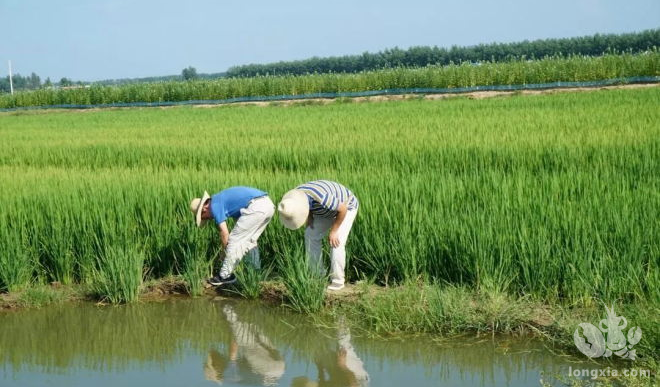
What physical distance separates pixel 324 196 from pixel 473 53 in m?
77.6

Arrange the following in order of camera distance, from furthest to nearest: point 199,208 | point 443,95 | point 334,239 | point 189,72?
point 189,72
point 443,95
point 199,208
point 334,239

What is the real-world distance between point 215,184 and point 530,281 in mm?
3487

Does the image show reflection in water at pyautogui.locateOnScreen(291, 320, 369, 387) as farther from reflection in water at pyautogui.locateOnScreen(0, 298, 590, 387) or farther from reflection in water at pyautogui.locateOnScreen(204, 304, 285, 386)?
reflection in water at pyautogui.locateOnScreen(204, 304, 285, 386)

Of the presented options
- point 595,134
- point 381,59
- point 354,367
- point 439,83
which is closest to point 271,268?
point 354,367

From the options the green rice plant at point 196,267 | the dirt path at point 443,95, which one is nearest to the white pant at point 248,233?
the green rice plant at point 196,267

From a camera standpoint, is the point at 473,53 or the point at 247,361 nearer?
the point at 247,361

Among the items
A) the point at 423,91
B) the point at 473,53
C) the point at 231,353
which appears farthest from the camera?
the point at 473,53

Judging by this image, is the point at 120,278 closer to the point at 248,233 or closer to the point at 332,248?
the point at 248,233

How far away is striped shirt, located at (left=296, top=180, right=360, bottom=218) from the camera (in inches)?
219

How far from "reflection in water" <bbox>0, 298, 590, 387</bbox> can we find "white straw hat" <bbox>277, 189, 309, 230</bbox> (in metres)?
0.64

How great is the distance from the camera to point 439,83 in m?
34.1

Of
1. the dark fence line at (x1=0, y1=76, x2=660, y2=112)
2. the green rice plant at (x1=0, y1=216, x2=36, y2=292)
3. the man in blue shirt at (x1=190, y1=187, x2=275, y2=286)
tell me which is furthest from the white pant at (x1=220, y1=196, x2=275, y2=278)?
the dark fence line at (x1=0, y1=76, x2=660, y2=112)

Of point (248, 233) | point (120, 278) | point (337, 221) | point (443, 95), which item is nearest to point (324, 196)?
point (337, 221)

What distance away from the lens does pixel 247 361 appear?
480 cm
